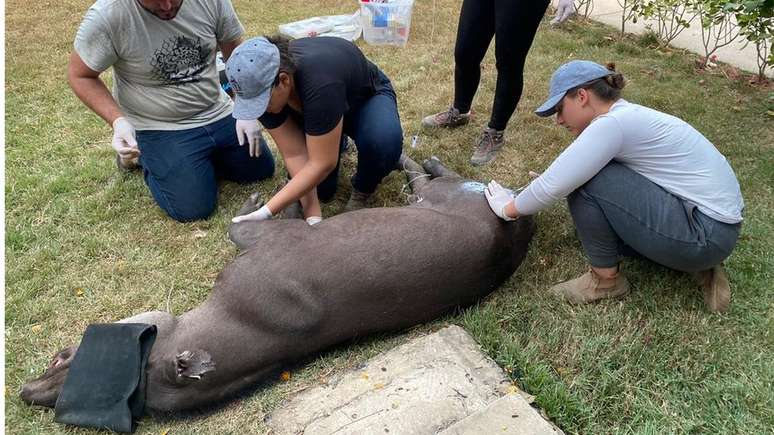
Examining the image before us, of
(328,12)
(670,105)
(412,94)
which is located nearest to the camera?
(670,105)

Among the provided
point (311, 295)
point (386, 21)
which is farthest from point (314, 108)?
point (386, 21)

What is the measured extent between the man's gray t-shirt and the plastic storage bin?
245 centimetres

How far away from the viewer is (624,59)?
5.50 m

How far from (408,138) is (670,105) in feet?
7.13

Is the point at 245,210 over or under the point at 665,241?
under

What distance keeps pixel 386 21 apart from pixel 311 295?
4148 mm

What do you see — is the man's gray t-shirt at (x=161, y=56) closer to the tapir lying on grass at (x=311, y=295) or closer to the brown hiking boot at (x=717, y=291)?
the tapir lying on grass at (x=311, y=295)

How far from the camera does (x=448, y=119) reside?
4.26m

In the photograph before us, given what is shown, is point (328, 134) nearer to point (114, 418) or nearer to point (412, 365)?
point (412, 365)

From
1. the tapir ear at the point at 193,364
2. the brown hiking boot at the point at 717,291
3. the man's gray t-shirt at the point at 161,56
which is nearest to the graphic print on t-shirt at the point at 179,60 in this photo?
the man's gray t-shirt at the point at 161,56

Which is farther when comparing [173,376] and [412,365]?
[412,365]

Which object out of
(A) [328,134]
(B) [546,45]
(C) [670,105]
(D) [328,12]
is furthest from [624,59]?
(A) [328,134]

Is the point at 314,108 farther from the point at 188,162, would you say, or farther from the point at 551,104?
the point at 188,162

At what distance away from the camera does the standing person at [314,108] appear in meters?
2.45
